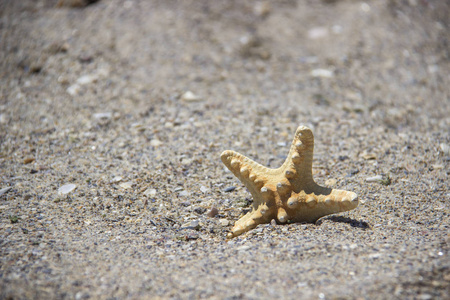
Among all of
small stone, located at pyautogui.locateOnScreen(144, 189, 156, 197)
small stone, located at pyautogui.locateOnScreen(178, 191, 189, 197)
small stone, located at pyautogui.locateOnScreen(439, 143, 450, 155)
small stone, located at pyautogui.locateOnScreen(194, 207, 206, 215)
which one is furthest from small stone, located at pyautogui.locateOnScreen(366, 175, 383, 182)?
small stone, located at pyautogui.locateOnScreen(144, 189, 156, 197)

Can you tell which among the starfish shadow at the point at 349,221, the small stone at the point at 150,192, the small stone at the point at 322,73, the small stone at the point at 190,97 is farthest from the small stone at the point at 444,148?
the small stone at the point at 150,192

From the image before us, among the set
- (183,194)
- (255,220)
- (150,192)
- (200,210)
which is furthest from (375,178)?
(150,192)

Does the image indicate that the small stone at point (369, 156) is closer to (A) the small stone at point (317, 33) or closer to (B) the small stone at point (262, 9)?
(A) the small stone at point (317, 33)

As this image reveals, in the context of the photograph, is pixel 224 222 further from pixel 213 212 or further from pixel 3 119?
pixel 3 119

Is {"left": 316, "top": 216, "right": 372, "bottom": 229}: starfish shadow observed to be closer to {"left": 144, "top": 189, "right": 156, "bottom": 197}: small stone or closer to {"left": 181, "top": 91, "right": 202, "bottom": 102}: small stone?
{"left": 144, "top": 189, "right": 156, "bottom": 197}: small stone

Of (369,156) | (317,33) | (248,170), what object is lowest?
(369,156)

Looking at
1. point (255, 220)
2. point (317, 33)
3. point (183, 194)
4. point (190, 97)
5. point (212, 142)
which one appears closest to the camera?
point (255, 220)
